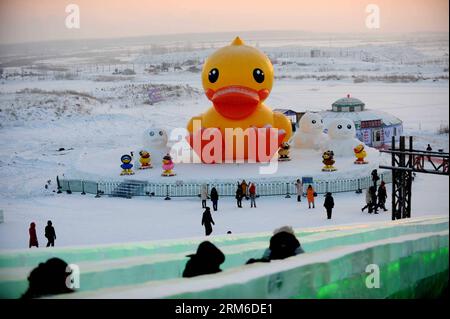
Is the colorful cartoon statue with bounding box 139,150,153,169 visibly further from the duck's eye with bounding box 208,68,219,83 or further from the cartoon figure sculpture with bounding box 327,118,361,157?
the cartoon figure sculpture with bounding box 327,118,361,157

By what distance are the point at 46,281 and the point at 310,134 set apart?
18.0 m

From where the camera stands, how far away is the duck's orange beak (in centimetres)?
2080

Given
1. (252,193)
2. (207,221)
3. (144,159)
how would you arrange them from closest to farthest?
(207,221) → (252,193) → (144,159)

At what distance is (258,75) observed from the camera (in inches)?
834

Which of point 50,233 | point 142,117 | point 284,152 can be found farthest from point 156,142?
point 142,117

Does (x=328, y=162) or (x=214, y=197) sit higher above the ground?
(x=328, y=162)

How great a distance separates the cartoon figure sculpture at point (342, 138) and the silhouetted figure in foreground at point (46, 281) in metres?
16.6

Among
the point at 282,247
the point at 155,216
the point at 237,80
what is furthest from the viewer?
the point at 237,80

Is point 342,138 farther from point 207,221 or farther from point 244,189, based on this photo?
point 207,221

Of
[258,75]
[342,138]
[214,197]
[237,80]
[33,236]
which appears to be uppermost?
[258,75]

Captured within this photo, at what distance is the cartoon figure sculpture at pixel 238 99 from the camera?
21.0m

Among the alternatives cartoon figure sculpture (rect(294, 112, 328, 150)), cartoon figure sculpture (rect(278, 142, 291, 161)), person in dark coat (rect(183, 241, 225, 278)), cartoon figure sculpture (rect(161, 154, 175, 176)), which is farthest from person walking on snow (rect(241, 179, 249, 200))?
person in dark coat (rect(183, 241, 225, 278))

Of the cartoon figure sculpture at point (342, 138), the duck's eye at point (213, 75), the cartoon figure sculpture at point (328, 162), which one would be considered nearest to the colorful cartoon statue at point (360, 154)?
the cartoon figure sculpture at point (342, 138)
